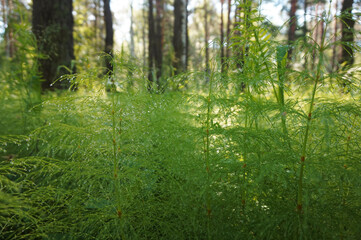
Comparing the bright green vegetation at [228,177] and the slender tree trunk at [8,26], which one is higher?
the slender tree trunk at [8,26]

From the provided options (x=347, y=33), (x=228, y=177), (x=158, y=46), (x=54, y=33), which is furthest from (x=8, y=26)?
(x=158, y=46)

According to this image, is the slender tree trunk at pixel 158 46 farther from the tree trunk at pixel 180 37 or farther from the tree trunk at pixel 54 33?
the tree trunk at pixel 54 33

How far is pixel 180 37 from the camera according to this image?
5.63m

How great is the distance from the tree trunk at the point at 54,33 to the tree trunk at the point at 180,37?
225cm

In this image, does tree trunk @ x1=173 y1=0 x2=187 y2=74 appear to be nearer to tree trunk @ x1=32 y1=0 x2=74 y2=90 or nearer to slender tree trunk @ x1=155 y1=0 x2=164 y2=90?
A: slender tree trunk @ x1=155 y1=0 x2=164 y2=90

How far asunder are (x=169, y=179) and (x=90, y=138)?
0.55 m

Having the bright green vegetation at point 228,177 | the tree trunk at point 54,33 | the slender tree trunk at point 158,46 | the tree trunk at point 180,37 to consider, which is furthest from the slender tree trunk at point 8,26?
the slender tree trunk at point 158,46

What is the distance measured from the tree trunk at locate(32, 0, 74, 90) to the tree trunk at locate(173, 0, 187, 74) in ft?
7.39

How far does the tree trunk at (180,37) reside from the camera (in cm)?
536

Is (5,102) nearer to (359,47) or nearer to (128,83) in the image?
(128,83)

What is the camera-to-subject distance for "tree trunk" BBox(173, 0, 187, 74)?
536cm

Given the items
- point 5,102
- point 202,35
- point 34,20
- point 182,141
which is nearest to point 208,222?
point 182,141

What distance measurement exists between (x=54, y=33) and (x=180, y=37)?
9.10ft

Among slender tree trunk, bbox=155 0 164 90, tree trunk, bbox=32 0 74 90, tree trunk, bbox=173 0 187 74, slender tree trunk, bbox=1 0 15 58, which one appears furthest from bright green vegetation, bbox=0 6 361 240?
slender tree trunk, bbox=155 0 164 90
